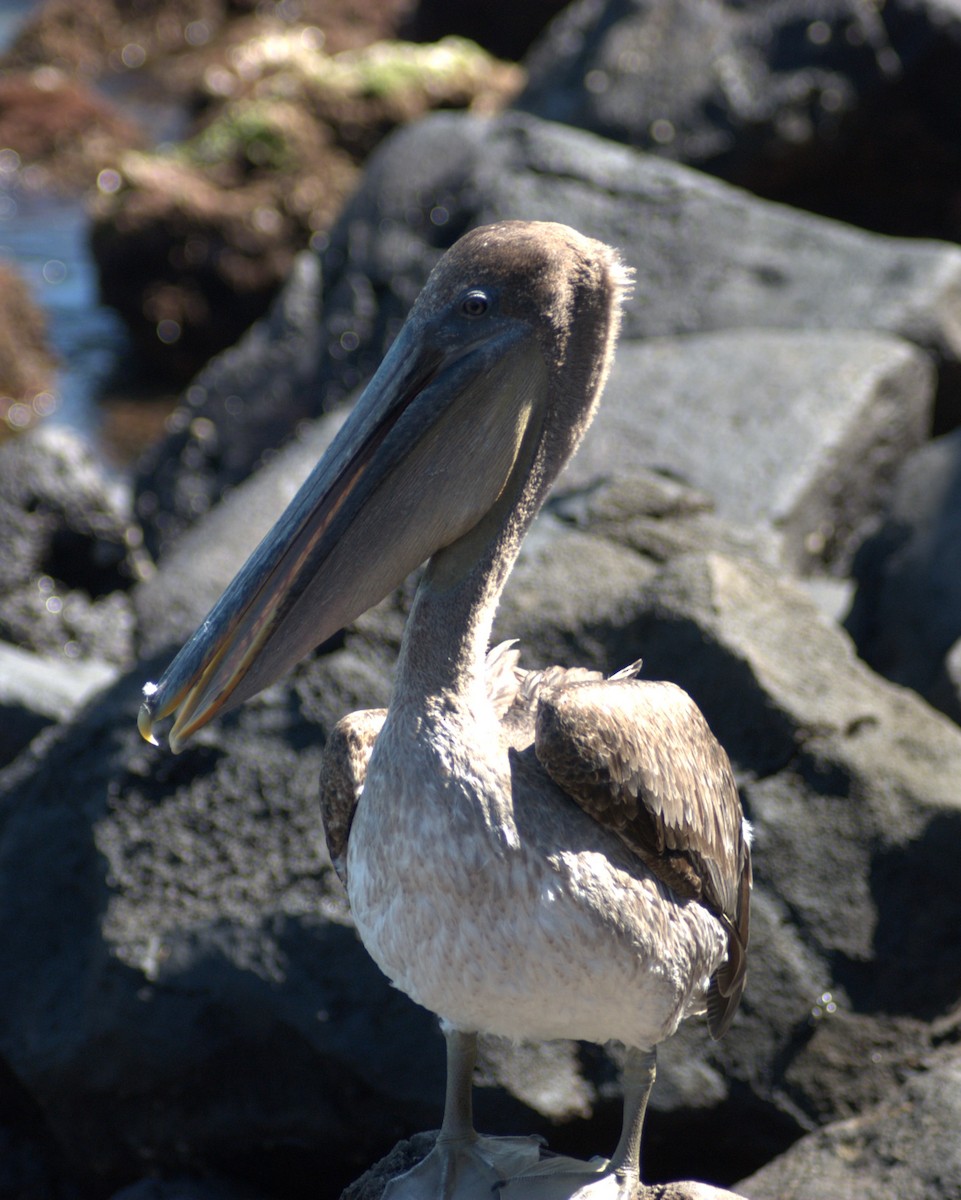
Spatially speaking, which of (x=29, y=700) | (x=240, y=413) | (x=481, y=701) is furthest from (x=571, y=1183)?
(x=240, y=413)

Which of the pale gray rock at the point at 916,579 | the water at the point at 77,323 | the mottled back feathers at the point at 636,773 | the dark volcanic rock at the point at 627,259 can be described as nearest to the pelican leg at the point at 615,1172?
the mottled back feathers at the point at 636,773

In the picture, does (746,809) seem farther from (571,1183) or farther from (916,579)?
(916,579)

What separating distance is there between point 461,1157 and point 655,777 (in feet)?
3.66

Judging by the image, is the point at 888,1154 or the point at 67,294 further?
the point at 67,294

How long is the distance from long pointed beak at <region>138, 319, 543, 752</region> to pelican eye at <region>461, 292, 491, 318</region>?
0.05 m

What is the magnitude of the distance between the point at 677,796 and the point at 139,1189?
85.5 inches

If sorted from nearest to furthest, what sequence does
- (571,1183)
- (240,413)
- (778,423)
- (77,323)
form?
(571,1183) < (778,423) < (240,413) < (77,323)

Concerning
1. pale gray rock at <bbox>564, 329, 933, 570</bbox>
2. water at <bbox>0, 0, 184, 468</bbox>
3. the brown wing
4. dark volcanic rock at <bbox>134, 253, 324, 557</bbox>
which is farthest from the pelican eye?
water at <bbox>0, 0, 184, 468</bbox>

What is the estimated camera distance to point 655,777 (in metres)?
2.98

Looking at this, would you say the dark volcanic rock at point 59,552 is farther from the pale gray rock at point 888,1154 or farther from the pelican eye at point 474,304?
the pelican eye at point 474,304

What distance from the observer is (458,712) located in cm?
292

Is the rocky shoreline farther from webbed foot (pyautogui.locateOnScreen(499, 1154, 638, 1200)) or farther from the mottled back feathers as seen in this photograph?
the mottled back feathers

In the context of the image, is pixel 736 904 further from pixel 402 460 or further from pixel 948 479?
pixel 948 479

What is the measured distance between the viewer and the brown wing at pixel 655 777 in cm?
288
